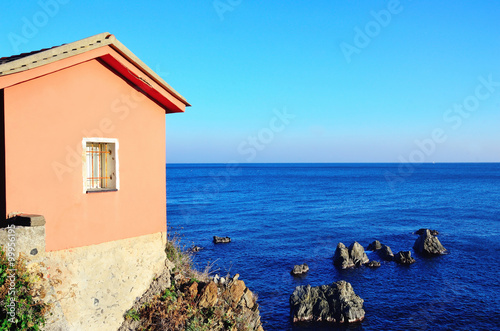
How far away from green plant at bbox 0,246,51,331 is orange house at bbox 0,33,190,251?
3.21 ft

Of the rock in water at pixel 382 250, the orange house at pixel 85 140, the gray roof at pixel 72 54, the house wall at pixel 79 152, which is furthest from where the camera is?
the rock in water at pixel 382 250

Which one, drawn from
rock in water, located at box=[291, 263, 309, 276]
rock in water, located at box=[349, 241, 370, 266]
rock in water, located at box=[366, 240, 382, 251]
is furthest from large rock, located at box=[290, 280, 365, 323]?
rock in water, located at box=[366, 240, 382, 251]

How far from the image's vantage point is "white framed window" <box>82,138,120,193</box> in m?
10.3

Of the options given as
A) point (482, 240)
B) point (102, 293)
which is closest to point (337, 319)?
point (102, 293)

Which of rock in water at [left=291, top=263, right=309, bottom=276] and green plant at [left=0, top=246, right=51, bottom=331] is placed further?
rock in water at [left=291, top=263, right=309, bottom=276]

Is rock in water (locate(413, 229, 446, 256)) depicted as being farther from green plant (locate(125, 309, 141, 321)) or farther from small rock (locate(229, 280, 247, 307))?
green plant (locate(125, 309, 141, 321))

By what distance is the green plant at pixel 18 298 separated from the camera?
25.5 feet

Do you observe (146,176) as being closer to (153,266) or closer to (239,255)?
(153,266)

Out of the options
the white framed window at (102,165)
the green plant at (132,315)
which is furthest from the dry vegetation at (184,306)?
the white framed window at (102,165)

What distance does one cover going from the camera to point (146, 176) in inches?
450

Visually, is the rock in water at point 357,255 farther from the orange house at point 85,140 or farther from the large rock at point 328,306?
the orange house at point 85,140

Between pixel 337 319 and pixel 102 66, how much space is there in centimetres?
2084

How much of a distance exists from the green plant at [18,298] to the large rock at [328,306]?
1782 centimetres

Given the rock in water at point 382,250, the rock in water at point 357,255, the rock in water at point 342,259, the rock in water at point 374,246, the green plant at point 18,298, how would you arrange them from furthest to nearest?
the rock in water at point 374,246 < the rock in water at point 382,250 < the rock in water at point 357,255 < the rock in water at point 342,259 < the green plant at point 18,298
